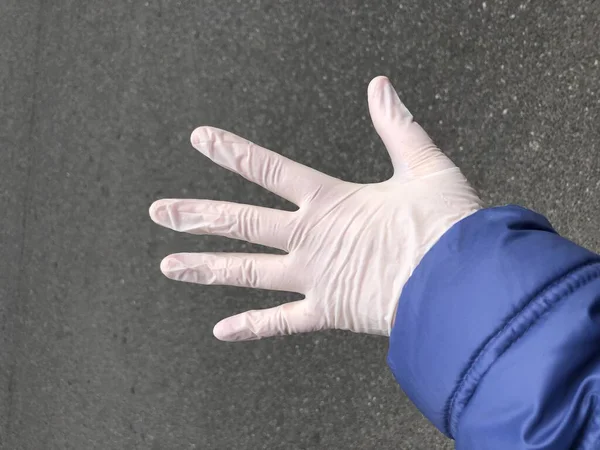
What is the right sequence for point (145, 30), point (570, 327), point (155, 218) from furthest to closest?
point (145, 30) < point (155, 218) < point (570, 327)

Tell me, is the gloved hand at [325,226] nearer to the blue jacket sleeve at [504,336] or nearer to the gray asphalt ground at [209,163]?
the blue jacket sleeve at [504,336]

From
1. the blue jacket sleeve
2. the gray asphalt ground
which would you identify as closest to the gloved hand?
the blue jacket sleeve

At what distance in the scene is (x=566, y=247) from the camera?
0.62m

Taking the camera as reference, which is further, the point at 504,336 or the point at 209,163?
the point at 209,163

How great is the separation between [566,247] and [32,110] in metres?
1.08

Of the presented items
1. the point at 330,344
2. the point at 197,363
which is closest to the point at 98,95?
the point at 197,363

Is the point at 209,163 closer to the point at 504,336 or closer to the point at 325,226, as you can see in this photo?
the point at 325,226

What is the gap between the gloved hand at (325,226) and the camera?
33.2 inches

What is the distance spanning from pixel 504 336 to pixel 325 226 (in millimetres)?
367

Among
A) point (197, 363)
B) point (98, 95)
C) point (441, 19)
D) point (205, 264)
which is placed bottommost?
point (197, 363)

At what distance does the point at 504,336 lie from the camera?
0.59 meters

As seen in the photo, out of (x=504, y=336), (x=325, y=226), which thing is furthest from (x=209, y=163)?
(x=504, y=336)

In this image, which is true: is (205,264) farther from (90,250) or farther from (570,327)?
(570,327)

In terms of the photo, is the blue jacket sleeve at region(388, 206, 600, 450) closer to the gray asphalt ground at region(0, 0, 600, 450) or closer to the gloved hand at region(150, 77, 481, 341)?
the gloved hand at region(150, 77, 481, 341)
